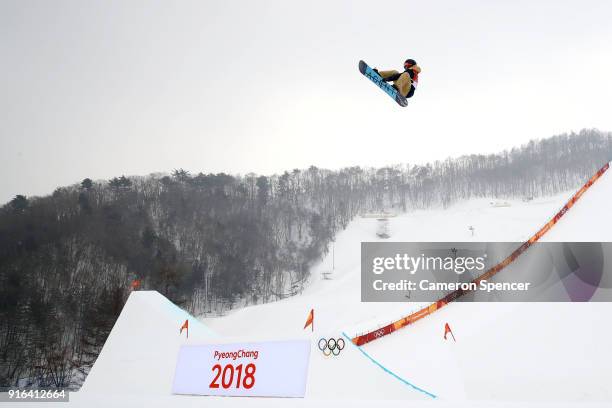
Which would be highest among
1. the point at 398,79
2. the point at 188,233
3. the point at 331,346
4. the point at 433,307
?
the point at 398,79

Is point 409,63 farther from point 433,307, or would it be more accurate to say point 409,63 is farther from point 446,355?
point 433,307

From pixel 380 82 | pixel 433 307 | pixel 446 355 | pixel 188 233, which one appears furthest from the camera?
pixel 188 233

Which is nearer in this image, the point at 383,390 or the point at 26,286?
the point at 383,390

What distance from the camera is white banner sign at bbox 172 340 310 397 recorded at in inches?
299

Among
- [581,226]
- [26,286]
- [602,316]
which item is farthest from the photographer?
[26,286]

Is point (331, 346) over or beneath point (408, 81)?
beneath

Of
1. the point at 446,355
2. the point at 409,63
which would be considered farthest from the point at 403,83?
the point at 446,355

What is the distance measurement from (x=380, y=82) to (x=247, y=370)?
6.60 meters

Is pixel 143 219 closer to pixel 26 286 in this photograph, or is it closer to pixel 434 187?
pixel 26 286

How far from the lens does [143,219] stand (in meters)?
57.8

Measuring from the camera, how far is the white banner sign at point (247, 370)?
7.59 metres

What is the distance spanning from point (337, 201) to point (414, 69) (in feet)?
223

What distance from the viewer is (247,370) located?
26.1 ft

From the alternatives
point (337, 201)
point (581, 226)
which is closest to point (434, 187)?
point (337, 201)
